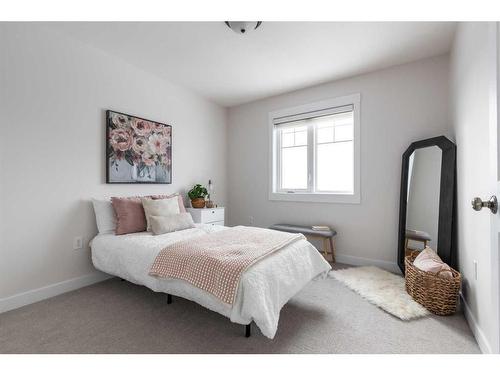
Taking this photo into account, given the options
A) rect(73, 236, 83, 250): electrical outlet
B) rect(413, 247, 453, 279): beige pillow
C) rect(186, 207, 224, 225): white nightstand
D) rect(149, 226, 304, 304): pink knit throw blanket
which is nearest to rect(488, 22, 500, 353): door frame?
rect(149, 226, 304, 304): pink knit throw blanket

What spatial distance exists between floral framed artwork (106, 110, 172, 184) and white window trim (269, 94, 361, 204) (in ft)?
5.10

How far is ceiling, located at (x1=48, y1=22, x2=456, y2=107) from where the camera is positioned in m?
2.23

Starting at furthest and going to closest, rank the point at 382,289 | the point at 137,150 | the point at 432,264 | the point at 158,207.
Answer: the point at 137,150 → the point at 158,207 → the point at 382,289 → the point at 432,264

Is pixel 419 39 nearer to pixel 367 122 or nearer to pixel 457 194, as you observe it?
pixel 367 122

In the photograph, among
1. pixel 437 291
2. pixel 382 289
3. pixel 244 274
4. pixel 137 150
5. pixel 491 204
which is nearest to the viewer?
pixel 491 204

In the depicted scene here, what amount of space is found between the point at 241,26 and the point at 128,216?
2.09 m

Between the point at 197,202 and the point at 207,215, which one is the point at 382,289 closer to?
the point at 207,215

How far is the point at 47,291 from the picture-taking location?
2.24 meters

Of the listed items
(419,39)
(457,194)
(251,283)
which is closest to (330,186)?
(457,194)

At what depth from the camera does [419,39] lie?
94.5 inches

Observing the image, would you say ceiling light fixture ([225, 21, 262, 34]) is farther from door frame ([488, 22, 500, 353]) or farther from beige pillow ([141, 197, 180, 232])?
beige pillow ([141, 197, 180, 232])

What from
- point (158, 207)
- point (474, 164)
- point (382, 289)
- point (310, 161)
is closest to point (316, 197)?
point (310, 161)

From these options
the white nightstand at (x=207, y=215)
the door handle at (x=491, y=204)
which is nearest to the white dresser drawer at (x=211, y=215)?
the white nightstand at (x=207, y=215)

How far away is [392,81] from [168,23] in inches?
101
